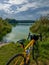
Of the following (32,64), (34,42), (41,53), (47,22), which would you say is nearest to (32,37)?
(34,42)

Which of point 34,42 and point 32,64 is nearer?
point 34,42

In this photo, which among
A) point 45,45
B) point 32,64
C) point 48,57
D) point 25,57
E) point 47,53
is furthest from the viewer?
point 45,45

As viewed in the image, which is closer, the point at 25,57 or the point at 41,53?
the point at 25,57

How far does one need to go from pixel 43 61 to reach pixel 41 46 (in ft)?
12.6

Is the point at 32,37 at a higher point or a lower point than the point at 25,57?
higher

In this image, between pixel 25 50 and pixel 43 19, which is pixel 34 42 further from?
pixel 43 19

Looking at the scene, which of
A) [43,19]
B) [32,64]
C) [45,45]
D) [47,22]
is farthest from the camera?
[43,19]

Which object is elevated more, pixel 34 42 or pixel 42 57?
pixel 34 42

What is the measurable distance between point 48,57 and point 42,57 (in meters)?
0.29

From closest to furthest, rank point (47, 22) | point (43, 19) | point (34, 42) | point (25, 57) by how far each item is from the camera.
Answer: point (25, 57) → point (34, 42) → point (47, 22) → point (43, 19)

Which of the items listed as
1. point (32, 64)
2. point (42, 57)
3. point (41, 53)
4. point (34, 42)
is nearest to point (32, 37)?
point (34, 42)

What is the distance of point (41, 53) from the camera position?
35.5 ft

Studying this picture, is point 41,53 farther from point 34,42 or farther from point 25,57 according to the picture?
point 25,57

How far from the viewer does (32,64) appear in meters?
8.45
